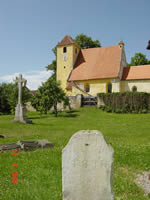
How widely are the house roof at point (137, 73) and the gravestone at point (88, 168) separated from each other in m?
35.2

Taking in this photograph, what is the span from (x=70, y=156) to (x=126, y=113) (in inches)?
993

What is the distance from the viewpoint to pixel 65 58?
43406 millimetres

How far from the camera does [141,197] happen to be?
4.50 m

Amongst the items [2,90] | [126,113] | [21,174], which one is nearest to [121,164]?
[21,174]

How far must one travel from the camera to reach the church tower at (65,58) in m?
42.5

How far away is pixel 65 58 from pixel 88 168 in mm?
41371

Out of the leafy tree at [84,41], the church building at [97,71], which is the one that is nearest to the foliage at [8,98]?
the church building at [97,71]

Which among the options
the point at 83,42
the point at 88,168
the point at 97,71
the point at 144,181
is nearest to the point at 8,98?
the point at 97,71

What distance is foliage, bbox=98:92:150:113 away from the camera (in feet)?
91.7

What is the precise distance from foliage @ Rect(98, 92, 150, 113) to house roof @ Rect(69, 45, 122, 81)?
8727mm

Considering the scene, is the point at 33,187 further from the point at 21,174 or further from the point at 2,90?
the point at 2,90

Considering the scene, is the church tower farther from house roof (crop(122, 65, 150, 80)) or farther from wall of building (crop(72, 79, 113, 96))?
house roof (crop(122, 65, 150, 80))

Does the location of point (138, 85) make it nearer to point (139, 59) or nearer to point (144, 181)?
point (139, 59)

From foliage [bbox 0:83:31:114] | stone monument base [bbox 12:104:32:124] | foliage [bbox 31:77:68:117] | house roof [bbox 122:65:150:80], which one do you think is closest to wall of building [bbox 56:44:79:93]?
foliage [bbox 0:83:31:114]
